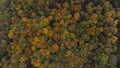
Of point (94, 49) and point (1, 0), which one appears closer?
point (94, 49)

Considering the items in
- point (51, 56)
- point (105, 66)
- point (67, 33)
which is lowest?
point (105, 66)

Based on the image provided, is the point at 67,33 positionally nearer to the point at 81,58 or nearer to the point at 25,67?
the point at 81,58

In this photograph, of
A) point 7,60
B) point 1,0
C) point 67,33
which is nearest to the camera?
point 67,33

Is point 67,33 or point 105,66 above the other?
point 67,33

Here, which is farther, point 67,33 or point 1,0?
point 1,0

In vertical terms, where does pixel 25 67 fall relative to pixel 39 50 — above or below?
below

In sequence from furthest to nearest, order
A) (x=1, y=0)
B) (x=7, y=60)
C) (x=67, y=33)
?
(x=1, y=0) → (x=7, y=60) → (x=67, y=33)

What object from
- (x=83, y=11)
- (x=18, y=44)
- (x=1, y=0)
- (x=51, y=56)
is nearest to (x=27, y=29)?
(x=18, y=44)

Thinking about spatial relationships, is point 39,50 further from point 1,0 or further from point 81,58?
point 1,0

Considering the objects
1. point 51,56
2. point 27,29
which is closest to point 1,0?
point 27,29
